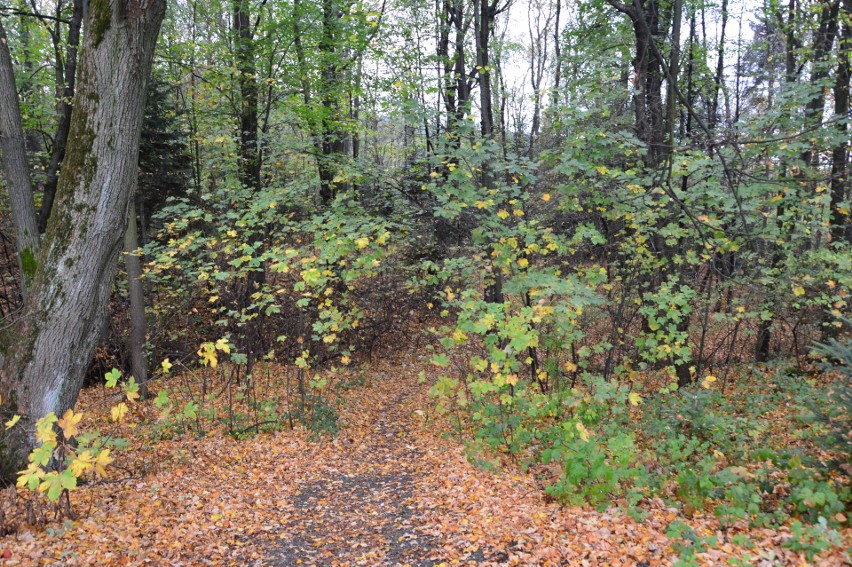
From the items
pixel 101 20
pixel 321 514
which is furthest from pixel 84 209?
pixel 321 514

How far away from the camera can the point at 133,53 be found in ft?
15.4

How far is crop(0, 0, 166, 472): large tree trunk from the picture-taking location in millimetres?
4633

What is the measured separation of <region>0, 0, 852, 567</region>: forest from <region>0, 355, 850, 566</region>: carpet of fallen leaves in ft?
0.13

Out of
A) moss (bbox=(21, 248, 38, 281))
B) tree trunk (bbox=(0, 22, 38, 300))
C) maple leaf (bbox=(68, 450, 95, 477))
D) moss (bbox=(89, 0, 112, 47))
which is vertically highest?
moss (bbox=(89, 0, 112, 47))

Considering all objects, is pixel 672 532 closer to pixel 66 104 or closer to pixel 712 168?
pixel 712 168

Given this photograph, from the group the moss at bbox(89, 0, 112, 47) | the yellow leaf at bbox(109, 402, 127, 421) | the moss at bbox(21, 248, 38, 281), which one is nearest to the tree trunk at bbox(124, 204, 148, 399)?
the moss at bbox(21, 248, 38, 281)

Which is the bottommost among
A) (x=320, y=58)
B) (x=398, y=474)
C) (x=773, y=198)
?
(x=398, y=474)

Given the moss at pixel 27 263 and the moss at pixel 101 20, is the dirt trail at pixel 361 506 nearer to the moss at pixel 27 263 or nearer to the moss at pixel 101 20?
the moss at pixel 27 263

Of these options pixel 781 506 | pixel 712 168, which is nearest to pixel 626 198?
pixel 712 168

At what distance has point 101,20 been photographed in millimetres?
4586

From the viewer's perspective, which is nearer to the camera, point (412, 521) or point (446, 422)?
point (412, 521)

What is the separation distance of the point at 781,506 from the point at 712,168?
437cm

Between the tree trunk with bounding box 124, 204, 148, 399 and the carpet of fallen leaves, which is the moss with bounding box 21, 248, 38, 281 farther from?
the tree trunk with bounding box 124, 204, 148, 399

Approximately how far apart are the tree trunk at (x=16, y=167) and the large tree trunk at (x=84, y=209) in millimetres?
1598
